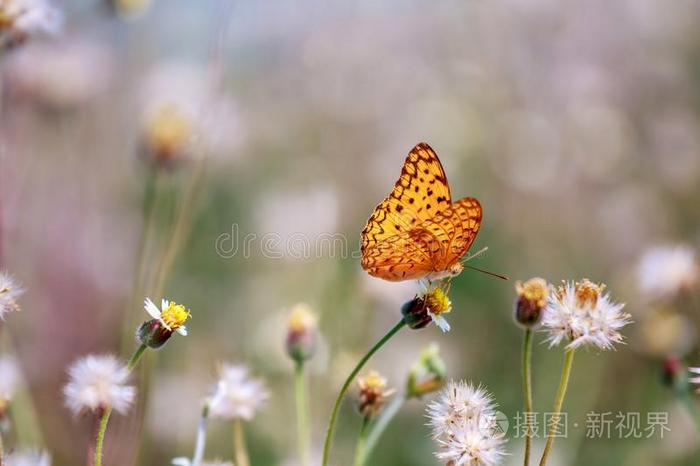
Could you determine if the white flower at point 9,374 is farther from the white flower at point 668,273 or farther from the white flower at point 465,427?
the white flower at point 668,273

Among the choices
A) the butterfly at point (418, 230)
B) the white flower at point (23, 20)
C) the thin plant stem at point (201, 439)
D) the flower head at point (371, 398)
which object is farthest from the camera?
the white flower at point (23, 20)

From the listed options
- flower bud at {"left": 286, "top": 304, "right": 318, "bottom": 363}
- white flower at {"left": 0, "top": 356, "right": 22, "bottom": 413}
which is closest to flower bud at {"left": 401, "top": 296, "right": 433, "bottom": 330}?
flower bud at {"left": 286, "top": 304, "right": 318, "bottom": 363}

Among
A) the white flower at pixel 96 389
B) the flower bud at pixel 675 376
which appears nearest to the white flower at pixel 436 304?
the white flower at pixel 96 389

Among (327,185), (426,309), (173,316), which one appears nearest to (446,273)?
(426,309)

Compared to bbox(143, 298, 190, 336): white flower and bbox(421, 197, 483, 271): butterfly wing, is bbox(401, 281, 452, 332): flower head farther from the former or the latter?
bbox(143, 298, 190, 336): white flower

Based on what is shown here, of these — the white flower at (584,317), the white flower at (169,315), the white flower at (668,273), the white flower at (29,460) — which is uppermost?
the white flower at (668,273)

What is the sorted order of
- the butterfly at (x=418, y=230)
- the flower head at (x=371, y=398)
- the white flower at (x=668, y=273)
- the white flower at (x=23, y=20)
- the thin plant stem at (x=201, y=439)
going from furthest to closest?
the white flower at (x=668, y=273) → the white flower at (x=23, y=20) → the butterfly at (x=418, y=230) → the flower head at (x=371, y=398) → the thin plant stem at (x=201, y=439)

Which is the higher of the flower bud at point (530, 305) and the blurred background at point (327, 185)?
the blurred background at point (327, 185)
